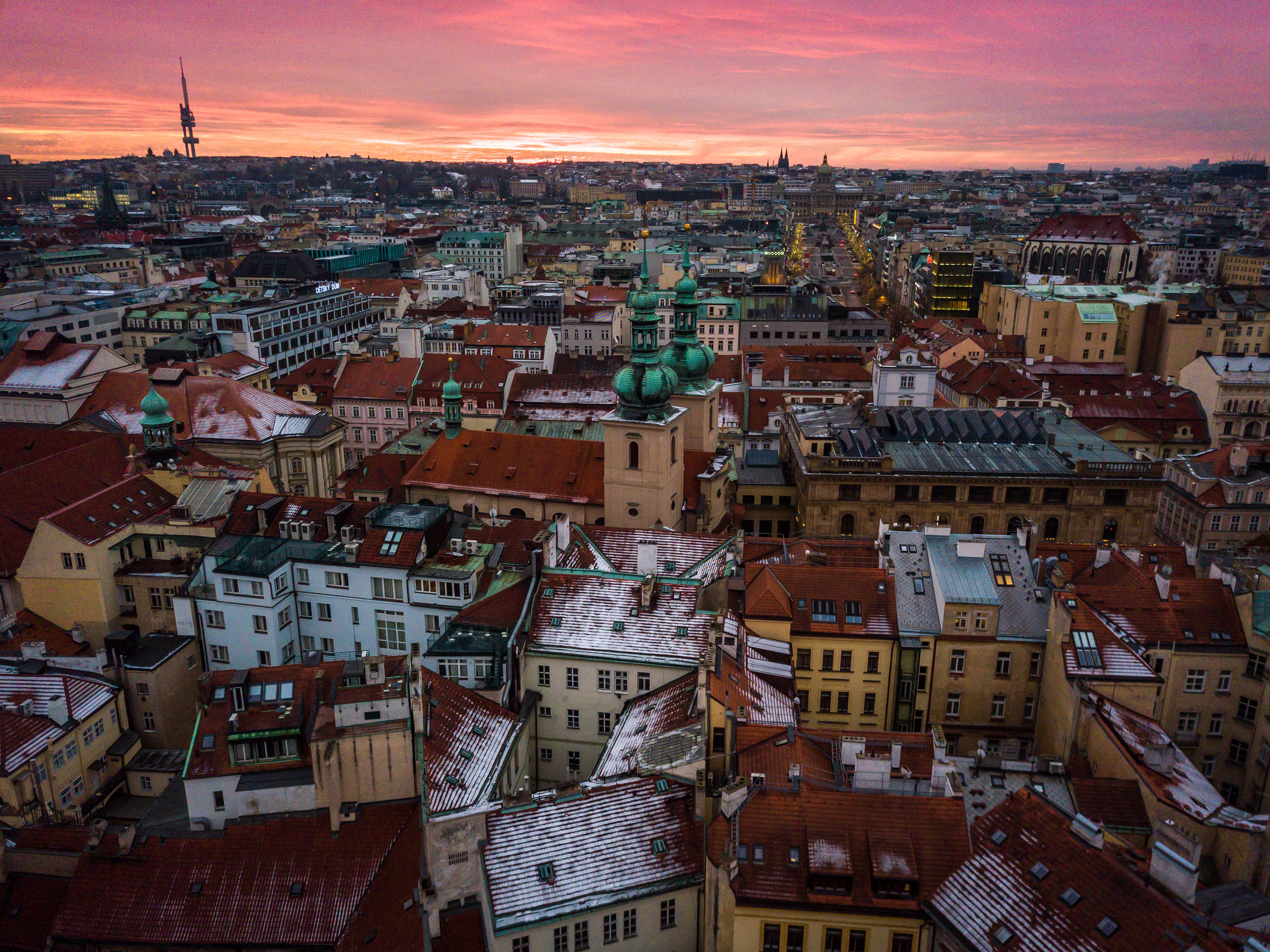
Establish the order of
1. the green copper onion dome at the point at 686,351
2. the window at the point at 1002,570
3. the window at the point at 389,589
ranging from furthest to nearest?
the green copper onion dome at the point at 686,351
the window at the point at 389,589
the window at the point at 1002,570

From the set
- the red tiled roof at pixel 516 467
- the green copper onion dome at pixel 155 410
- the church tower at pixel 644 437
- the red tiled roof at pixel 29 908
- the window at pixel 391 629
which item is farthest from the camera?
the red tiled roof at pixel 516 467

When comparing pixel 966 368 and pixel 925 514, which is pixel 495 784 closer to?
pixel 925 514

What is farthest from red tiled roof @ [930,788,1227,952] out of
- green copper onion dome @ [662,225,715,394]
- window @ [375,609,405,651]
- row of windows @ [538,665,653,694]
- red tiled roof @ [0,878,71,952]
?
green copper onion dome @ [662,225,715,394]

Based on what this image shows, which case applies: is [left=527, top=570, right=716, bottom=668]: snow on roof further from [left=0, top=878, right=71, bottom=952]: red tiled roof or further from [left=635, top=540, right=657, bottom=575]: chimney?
[left=0, top=878, right=71, bottom=952]: red tiled roof

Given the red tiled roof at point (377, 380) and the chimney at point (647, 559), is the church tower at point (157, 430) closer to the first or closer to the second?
the red tiled roof at point (377, 380)

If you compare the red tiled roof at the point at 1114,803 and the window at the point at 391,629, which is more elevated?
the red tiled roof at the point at 1114,803

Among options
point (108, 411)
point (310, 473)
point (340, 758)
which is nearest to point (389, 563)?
point (340, 758)

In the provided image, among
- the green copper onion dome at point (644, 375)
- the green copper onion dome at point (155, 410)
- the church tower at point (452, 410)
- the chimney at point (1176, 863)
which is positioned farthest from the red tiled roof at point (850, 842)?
the green copper onion dome at point (155, 410)

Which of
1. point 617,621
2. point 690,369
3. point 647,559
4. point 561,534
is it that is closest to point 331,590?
point 561,534

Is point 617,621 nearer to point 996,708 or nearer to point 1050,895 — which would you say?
point 996,708
